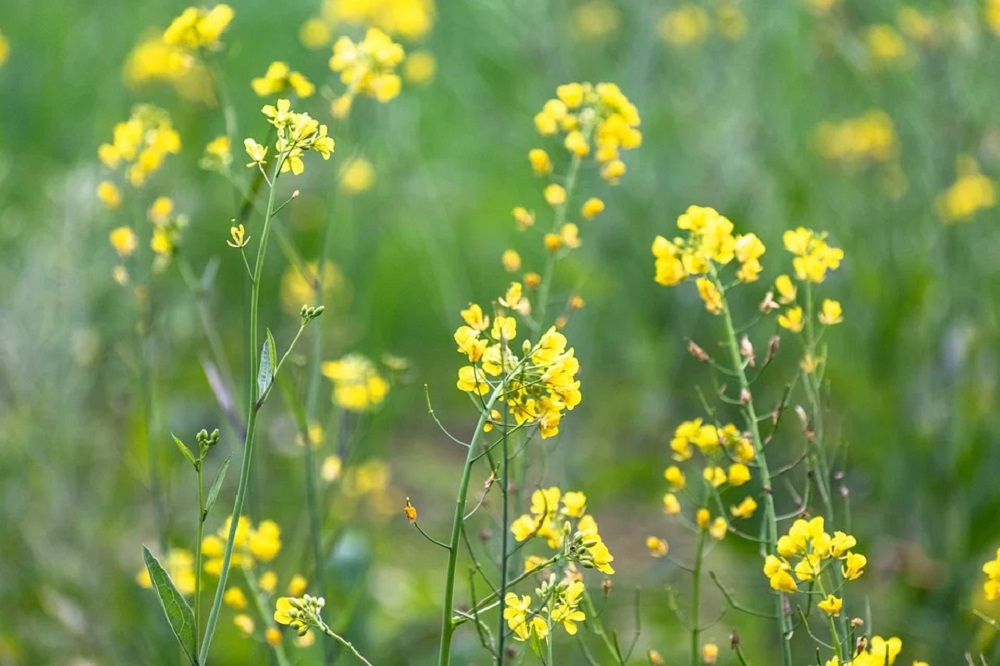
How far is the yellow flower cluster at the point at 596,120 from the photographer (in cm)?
155

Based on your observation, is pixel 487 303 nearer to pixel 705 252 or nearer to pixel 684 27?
pixel 684 27

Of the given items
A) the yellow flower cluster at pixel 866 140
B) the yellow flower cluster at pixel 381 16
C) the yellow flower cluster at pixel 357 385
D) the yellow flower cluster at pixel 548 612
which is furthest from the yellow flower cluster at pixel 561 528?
the yellow flower cluster at pixel 866 140

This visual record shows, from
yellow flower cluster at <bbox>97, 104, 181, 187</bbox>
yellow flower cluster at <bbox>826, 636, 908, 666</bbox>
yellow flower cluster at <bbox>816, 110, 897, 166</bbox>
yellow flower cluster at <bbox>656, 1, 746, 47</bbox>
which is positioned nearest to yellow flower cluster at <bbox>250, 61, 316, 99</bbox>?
yellow flower cluster at <bbox>97, 104, 181, 187</bbox>

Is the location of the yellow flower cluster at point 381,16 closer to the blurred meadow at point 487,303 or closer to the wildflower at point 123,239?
the blurred meadow at point 487,303

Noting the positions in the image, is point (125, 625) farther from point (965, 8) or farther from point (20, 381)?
point (965, 8)

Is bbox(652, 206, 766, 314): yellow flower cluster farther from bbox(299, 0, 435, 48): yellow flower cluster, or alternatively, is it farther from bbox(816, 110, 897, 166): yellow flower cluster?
bbox(816, 110, 897, 166): yellow flower cluster

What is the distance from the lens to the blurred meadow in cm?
236

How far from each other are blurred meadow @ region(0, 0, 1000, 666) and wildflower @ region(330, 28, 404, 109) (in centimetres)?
12

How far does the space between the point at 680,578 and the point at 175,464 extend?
120 cm

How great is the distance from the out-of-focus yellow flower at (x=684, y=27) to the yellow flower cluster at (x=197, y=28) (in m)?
2.06

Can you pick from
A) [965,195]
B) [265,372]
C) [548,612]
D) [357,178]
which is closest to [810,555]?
[548,612]

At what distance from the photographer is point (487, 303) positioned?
3.80 m

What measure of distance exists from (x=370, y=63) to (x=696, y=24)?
7.43 feet

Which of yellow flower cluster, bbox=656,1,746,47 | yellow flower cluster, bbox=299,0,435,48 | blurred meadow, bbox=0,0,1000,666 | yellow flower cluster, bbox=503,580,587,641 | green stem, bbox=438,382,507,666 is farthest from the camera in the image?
yellow flower cluster, bbox=656,1,746,47
